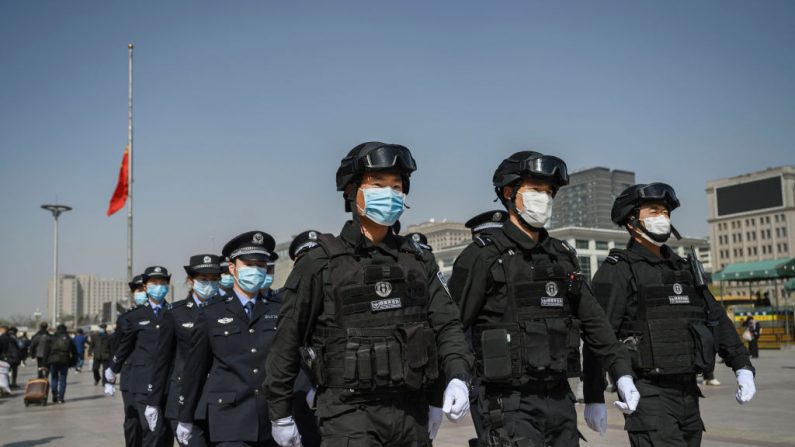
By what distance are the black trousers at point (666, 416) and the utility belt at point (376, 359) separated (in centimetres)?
206

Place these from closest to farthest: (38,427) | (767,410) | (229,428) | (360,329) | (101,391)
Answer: (360,329) → (229,428) → (767,410) → (38,427) → (101,391)

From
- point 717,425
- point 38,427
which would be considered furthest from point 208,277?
point 38,427

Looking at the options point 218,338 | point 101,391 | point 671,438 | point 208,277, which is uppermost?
point 208,277

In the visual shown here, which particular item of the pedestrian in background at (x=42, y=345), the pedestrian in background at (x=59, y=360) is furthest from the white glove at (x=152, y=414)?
the pedestrian in background at (x=42, y=345)

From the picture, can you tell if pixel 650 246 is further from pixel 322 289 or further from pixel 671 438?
pixel 322 289

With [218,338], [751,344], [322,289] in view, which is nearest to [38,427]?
[218,338]

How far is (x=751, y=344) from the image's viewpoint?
32.2 meters


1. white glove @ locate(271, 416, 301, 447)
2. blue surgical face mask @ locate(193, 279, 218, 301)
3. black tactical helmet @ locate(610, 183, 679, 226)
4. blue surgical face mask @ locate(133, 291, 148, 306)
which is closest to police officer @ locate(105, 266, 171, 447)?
blue surgical face mask @ locate(193, 279, 218, 301)

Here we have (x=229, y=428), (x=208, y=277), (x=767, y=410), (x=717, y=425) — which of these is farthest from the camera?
(x=767, y=410)

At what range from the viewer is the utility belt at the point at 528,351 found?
4785mm

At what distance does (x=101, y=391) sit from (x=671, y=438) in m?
22.4

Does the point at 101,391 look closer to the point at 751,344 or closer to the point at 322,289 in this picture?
the point at 322,289

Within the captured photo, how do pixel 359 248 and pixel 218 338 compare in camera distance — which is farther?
pixel 218 338

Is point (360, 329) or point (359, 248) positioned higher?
point (359, 248)
